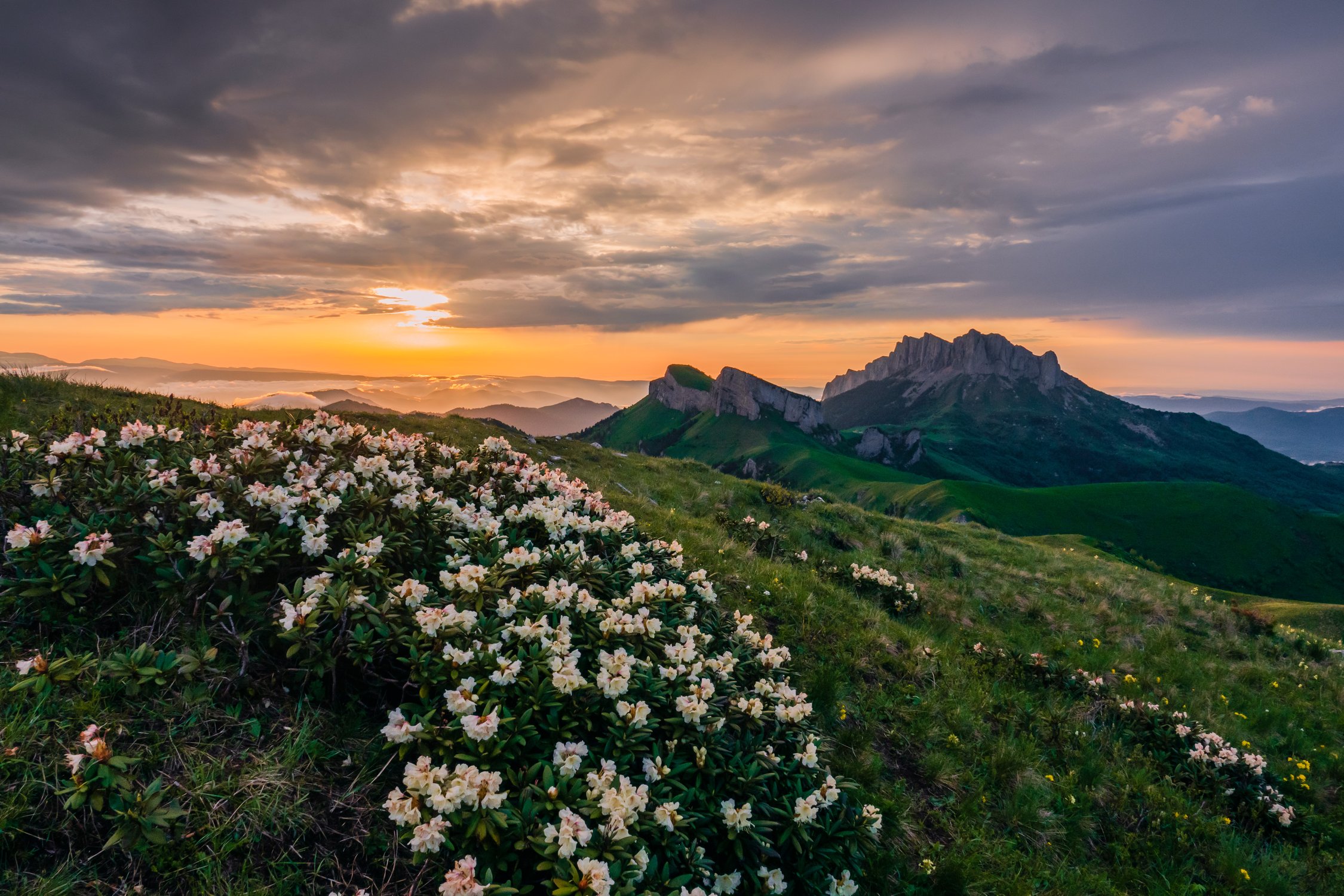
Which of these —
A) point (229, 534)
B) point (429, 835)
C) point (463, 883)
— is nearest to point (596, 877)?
point (463, 883)

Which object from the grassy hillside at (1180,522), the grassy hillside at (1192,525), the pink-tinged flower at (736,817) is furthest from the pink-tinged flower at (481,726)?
the grassy hillside at (1192,525)

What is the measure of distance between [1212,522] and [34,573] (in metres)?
187

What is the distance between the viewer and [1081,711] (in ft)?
28.4

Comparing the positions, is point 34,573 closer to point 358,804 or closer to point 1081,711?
point 358,804

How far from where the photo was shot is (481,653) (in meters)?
4.41

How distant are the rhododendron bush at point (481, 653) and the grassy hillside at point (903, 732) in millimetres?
457


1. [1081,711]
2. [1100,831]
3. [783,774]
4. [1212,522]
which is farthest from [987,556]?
[1212,522]

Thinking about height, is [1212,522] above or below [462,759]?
below

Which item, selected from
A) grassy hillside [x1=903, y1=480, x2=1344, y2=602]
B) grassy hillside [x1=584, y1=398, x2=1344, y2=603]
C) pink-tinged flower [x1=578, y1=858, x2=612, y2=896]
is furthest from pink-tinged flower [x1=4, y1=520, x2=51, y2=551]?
grassy hillside [x1=903, y1=480, x2=1344, y2=602]

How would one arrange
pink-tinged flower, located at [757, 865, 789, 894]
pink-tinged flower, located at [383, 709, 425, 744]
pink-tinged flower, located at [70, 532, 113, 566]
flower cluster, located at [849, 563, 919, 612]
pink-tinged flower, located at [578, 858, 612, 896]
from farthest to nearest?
flower cluster, located at [849, 563, 919, 612] < pink-tinged flower, located at [70, 532, 113, 566] < pink-tinged flower, located at [757, 865, 789, 894] < pink-tinged flower, located at [383, 709, 425, 744] < pink-tinged flower, located at [578, 858, 612, 896]

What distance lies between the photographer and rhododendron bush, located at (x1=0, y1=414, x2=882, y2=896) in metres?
3.70

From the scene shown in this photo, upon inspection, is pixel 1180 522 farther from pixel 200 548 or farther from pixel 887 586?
pixel 200 548

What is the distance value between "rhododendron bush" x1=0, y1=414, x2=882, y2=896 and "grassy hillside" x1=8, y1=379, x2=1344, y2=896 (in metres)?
0.46

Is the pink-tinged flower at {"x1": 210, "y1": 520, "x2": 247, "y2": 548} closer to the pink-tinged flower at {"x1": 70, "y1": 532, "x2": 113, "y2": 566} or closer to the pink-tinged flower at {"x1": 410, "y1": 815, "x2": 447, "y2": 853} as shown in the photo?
the pink-tinged flower at {"x1": 70, "y1": 532, "x2": 113, "y2": 566}
